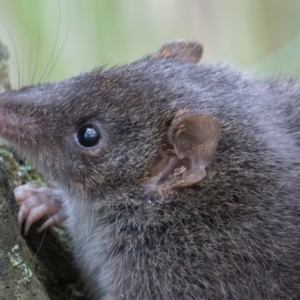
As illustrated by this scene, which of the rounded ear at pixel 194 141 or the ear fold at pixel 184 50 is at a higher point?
the ear fold at pixel 184 50

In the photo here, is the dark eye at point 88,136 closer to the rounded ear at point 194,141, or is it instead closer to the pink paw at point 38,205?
the rounded ear at point 194,141

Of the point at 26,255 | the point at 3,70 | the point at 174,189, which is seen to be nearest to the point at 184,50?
the point at 174,189

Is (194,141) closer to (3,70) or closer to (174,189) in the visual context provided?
(174,189)

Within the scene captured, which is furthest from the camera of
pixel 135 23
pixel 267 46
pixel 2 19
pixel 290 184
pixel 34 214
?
pixel 267 46

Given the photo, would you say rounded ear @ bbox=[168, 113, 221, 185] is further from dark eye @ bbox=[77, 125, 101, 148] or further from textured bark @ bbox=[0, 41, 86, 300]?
textured bark @ bbox=[0, 41, 86, 300]

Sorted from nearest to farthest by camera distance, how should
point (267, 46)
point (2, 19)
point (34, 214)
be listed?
point (34, 214) < point (2, 19) < point (267, 46)

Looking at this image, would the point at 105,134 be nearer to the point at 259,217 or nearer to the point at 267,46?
the point at 259,217

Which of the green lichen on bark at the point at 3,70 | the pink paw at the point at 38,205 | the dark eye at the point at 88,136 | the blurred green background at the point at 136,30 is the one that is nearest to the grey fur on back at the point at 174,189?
the dark eye at the point at 88,136

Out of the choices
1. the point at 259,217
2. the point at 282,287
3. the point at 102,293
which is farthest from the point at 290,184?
the point at 102,293
